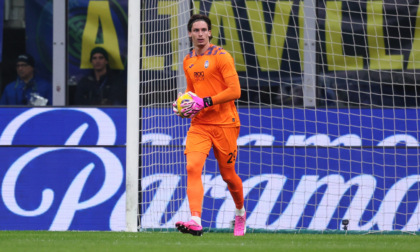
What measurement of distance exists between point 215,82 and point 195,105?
1.40ft

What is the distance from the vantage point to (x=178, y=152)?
37.9 feet

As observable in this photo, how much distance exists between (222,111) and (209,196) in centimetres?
282

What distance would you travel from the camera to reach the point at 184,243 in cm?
831

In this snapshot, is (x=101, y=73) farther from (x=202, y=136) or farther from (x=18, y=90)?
(x=202, y=136)

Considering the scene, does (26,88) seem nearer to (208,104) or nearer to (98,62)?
(98,62)

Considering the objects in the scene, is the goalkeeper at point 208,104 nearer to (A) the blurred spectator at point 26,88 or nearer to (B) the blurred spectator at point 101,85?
(B) the blurred spectator at point 101,85

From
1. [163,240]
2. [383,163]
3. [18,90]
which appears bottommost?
[163,240]

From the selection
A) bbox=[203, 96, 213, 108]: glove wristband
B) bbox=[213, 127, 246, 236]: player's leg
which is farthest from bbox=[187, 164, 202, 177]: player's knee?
bbox=[203, 96, 213, 108]: glove wristband

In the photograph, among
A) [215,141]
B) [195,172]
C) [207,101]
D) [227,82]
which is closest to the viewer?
[195,172]

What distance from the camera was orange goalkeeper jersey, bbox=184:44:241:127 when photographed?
887cm

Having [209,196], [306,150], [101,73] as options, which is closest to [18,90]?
[101,73]

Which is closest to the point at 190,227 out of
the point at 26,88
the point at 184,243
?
the point at 184,243

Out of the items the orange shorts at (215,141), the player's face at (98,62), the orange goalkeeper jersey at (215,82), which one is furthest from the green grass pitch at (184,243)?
the player's face at (98,62)

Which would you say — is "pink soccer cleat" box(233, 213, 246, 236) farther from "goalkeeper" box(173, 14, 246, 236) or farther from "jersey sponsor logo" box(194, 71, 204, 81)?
"jersey sponsor logo" box(194, 71, 204, 81)
